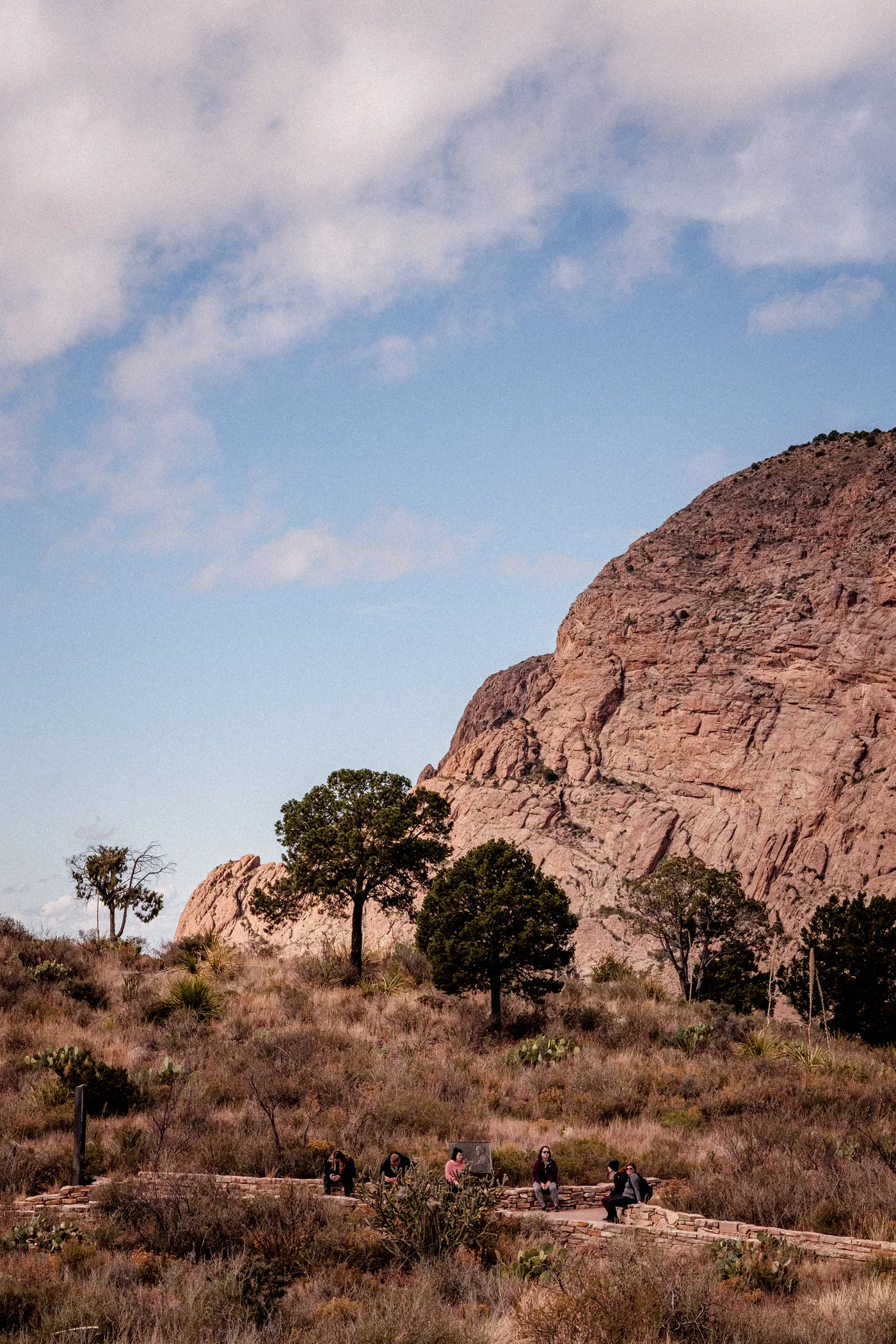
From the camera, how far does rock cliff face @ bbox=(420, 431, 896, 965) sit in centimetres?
7662

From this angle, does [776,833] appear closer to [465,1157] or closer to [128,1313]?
[465,1157]

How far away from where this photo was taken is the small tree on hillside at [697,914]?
42188 millimetres

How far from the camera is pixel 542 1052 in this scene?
2330 cm

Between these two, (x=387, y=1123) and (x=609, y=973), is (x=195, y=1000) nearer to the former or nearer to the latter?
(x=387, y=1123)

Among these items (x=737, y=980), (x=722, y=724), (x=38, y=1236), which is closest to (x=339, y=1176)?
(x=38, y=1236)

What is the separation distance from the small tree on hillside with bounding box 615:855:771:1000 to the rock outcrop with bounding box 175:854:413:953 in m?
33.8

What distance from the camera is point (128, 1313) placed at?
8789 mm

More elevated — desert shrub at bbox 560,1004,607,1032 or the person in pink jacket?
the person in pink jacket

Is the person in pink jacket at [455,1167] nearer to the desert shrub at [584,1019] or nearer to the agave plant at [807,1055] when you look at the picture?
the agave plant at [807,1055]

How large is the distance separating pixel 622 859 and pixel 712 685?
19.7 meters

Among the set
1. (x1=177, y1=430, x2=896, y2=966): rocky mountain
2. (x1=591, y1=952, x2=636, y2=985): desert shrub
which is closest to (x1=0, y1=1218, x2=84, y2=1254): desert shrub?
(x1=591, y1=952, x2=636, y2=985): desert shrub

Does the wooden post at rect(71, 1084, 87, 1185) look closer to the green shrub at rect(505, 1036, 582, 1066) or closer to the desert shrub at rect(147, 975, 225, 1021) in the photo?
the desert shrub at rect(147, 975, 225, 1021)

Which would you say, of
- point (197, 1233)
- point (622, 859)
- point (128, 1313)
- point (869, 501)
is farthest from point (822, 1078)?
point (869, 501)

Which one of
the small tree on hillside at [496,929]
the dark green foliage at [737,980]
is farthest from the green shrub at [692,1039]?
the dark green foliage at [737,980]
